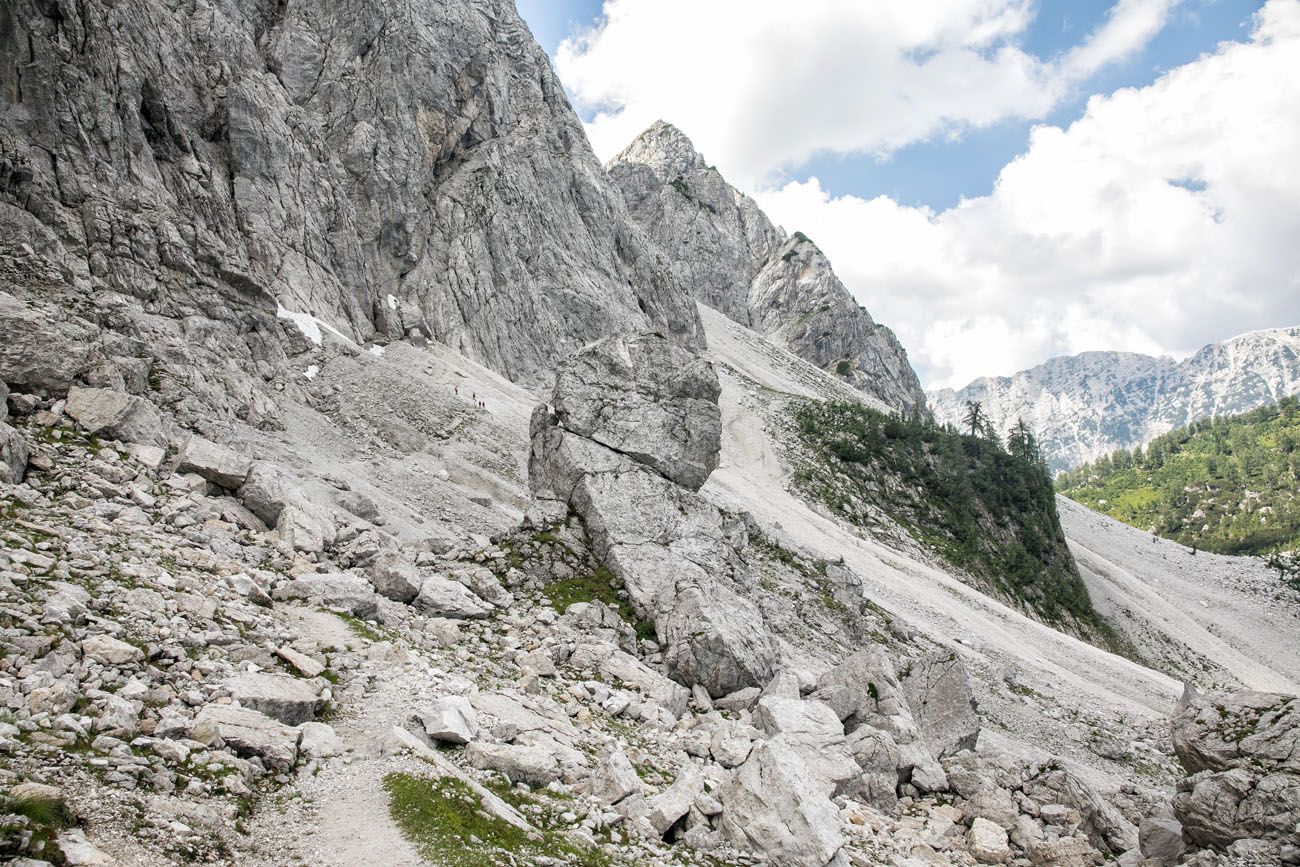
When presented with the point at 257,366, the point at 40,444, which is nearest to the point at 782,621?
the point at 40,444

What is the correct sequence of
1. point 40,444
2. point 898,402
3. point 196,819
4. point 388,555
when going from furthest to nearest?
1. point 898,402
2. point 388,555
3. point 40,444
4. point 196,819

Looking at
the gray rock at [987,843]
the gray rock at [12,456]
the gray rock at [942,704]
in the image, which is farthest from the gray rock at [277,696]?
the gray rock at [942,704]

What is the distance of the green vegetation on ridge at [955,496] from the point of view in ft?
258

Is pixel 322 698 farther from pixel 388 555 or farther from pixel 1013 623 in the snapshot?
pixel 1013 623

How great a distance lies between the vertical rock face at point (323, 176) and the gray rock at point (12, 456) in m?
18.8

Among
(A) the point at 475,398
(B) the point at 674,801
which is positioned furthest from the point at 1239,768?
(A) the point at 475,398

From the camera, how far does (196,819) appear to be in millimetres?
9328

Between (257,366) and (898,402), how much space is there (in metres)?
165

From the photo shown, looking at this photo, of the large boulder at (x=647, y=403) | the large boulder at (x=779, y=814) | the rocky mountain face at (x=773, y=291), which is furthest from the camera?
the rocky mountain face at (x=773, y=291)

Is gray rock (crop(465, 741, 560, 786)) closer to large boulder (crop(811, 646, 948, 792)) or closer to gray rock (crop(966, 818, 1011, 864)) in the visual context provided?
gray rock (crop(966, 818, 1011, 864))

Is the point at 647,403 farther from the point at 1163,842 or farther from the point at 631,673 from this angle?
the point at 1163,842

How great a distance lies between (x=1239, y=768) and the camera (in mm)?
16016

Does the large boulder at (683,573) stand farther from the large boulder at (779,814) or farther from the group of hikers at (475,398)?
the group of hikers at (475,398)

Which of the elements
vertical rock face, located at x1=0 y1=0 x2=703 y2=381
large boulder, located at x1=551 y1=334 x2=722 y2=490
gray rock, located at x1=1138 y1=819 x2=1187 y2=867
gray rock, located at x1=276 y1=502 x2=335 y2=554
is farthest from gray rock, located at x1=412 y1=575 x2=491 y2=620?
vertical rock face, located at x1=0 y1=0 x2=703 y2=381
